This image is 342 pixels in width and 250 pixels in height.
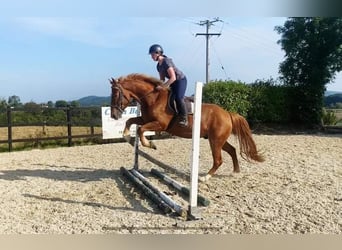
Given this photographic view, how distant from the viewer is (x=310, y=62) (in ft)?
49.9

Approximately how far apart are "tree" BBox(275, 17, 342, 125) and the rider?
10.1 m

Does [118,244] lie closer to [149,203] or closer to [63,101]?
[149,203]

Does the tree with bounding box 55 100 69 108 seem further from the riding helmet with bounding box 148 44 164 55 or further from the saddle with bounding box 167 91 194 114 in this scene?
the riding helmet with bounding box 148 44 164 55

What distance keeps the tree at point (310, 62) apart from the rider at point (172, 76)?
10099 mm

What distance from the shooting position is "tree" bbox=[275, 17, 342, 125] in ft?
48.5

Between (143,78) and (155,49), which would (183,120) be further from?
(155,49)

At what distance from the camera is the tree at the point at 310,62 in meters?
14.8

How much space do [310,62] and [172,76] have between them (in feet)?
37.5

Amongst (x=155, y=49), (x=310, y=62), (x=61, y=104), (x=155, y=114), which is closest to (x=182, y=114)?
(x=155, y=114)

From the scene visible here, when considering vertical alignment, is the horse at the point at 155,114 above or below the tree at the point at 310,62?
below

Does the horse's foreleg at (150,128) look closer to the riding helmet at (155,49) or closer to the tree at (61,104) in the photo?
the riding helmet at (155,49)

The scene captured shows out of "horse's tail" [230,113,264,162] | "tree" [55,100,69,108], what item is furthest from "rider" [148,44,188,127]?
"tree" [55,100,69,108]

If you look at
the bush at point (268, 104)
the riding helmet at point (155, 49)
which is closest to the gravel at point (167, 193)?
the riding helmet at point (155, 49)

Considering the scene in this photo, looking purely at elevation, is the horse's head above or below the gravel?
above
